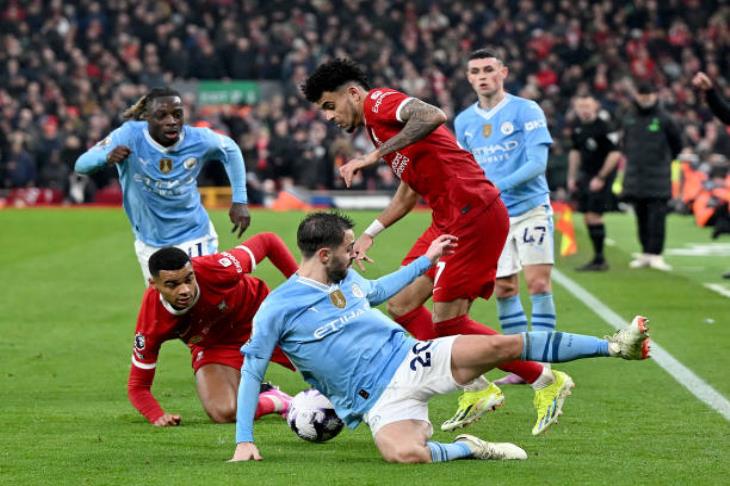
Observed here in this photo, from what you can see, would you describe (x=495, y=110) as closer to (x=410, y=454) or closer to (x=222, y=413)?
(x=222, y=413)

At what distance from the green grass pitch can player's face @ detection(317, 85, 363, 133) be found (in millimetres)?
1737

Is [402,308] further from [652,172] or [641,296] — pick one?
[652,172]

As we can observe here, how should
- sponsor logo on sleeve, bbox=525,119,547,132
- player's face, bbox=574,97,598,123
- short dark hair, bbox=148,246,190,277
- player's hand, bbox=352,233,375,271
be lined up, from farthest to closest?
player's face, bbox=574,97,598,123, sponsor logo on sleeve, bbox=525,119,547,132, short dark hair, bbox=148,246,190,277, player's hand, bbox=352,233,375,271

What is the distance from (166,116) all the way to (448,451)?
408 cm

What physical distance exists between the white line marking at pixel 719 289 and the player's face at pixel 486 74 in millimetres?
5953

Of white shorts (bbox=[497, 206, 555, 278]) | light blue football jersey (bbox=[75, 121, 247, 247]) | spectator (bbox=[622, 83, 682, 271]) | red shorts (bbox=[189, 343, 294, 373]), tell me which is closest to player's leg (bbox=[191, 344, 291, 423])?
red shorts (bbox=[189, 343, 294, 373])

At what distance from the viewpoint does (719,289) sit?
14992 millimetres

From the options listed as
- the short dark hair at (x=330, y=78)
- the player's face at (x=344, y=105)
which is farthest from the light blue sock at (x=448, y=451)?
the short dark hair at (x=330, y=78)

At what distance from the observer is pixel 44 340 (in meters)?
11.8

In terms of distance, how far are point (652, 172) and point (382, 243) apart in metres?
4.73

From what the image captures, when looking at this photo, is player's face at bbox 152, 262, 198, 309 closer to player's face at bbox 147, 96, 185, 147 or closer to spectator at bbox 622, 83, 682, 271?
player's face at bbox 147, 96, 185, 147

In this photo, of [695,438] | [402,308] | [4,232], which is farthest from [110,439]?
[4,232]

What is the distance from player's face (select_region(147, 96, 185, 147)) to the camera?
9.68 metres

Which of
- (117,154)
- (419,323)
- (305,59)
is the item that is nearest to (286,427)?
(419,323)
